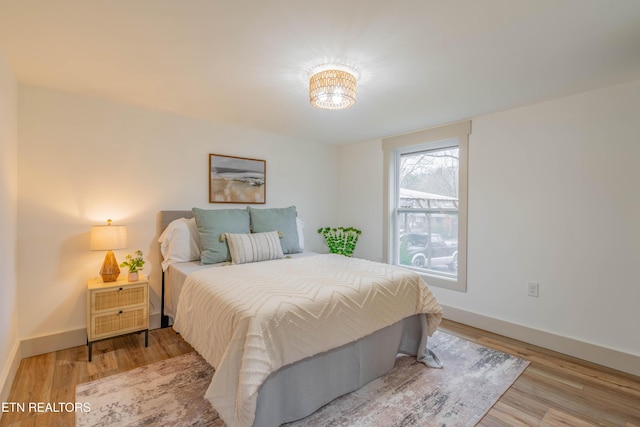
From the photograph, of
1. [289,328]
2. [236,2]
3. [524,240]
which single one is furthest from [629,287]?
[236,2]

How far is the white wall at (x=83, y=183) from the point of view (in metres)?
2.36

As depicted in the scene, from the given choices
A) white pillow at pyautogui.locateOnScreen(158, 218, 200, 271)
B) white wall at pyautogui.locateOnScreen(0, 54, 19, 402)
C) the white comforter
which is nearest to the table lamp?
white pillow at pyautogui.locateOnScreen(158, 218, 200, 271)

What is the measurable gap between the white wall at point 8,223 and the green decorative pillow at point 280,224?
5.85 feet

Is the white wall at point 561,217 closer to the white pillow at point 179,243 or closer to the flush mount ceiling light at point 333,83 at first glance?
the flush mount ceiling light at point 333,83

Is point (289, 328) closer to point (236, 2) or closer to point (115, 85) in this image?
point (236, 2)

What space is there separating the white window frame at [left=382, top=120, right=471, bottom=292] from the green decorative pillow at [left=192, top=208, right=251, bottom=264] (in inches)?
75.2

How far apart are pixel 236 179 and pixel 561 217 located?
10.5ft

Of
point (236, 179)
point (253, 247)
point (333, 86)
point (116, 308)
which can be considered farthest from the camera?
point (236, 179)

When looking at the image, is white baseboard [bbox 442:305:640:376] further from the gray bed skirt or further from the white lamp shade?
the white lamp shade

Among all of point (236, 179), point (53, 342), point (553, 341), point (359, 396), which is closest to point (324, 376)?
point (359, 396)

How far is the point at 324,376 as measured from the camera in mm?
1745

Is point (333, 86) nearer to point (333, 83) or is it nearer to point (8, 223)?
point (333, 83)

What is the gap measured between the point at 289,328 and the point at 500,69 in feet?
7.04

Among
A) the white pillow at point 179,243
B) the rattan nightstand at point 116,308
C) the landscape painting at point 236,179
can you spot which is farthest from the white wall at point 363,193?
the rattan nightstand at point 116,308
